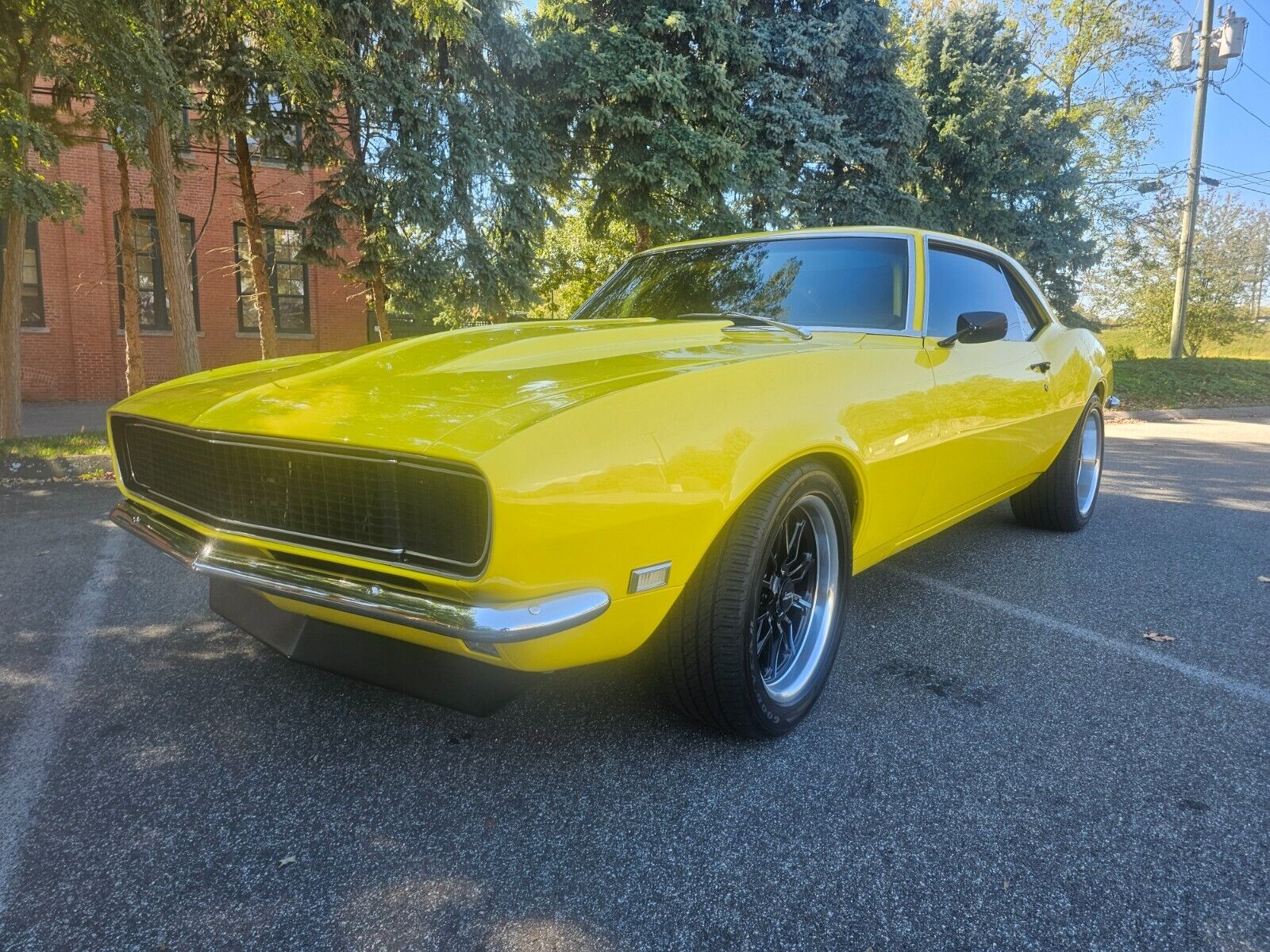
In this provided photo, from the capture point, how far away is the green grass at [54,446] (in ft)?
22.5

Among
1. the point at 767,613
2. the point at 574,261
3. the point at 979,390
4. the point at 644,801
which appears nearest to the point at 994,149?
the point at 574,261

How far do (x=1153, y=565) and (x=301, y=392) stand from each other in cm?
390

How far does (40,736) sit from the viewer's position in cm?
225

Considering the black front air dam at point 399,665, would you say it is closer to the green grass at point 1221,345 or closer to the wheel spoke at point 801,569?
the wheel spoke at point 801,569

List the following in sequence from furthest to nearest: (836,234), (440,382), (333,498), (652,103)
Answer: (652,103) < (836,234) < (440,382) < (333,498)

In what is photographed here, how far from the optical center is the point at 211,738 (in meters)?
2.22

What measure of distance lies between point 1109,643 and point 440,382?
254cm

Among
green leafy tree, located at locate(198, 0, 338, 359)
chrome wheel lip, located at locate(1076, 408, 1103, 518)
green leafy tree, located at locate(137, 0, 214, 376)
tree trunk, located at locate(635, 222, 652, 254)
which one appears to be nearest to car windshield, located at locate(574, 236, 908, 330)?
chrome wheel lip, located at locate(1076, 408, 1103, 518)

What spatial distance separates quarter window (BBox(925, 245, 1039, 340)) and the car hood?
0.87 metres

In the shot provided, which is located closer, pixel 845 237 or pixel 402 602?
pixel 402 602

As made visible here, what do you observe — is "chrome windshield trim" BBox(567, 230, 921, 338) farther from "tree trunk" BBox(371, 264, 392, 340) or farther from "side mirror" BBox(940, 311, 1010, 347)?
"tree trunk" BBox(371, 264, 392, 340)

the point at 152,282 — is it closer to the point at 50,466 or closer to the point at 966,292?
the point at 50,466

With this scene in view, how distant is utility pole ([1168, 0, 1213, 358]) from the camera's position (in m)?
17.2

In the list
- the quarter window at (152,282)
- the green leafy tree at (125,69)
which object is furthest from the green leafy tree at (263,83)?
the quarter window at (152,282)
